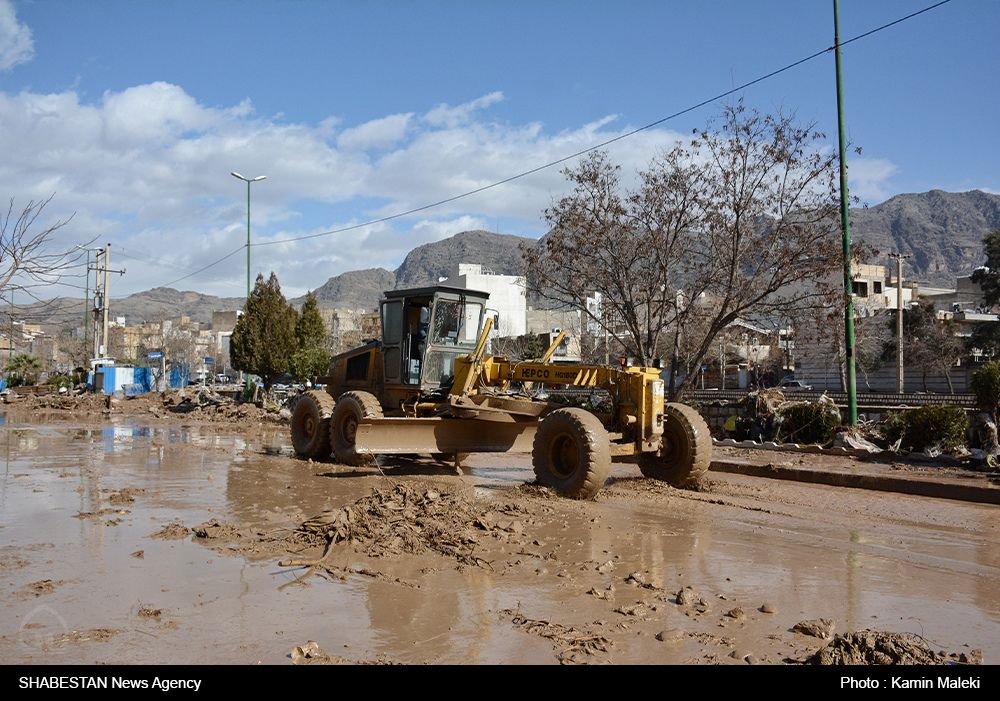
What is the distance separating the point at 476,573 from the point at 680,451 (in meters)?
5.22

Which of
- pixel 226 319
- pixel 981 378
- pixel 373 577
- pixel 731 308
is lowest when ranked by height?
pixel 373 577

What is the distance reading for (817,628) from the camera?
4504mm

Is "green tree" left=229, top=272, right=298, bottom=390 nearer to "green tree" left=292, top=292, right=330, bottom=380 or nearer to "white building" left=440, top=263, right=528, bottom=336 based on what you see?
"green tree" left=292, top=292, right=330, bottom=380

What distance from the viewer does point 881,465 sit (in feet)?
42.4

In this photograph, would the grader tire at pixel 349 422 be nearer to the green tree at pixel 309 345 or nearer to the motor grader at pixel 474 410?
the motor grader at pixel 474 410

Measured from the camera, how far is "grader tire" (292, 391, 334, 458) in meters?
14.0

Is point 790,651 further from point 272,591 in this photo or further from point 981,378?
point 981,378

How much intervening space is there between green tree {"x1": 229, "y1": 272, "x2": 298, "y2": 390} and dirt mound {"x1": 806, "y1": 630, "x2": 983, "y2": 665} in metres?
27.2

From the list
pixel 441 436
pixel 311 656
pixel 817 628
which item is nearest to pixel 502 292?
pixel 441 436

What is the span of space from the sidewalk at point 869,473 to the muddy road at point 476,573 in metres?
0.54

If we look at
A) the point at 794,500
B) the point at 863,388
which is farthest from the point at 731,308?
the point at 863,388

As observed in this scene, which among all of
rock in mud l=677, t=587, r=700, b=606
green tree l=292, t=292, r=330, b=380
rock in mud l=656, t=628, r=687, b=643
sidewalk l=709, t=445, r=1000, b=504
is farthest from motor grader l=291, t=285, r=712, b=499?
green tree l=292, t=292, r=330, b=380

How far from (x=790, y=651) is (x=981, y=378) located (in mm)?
11083
